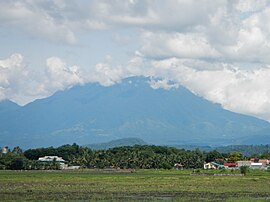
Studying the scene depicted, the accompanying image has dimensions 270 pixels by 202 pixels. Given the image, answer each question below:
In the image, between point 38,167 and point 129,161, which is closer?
point 38,167

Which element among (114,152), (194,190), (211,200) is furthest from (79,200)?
(114,152)

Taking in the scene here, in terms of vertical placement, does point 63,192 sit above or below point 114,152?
below

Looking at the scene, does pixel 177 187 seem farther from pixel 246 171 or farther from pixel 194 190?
pixel 246 171

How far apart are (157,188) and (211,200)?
12.4 m

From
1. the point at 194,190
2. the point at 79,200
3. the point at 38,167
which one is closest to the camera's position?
the point at 79,200

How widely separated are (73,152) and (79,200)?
329ft

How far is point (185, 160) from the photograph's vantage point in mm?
121188

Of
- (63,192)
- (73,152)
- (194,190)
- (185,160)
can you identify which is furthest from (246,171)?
(73,152)

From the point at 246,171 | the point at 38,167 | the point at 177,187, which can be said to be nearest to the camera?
the point at 177,187

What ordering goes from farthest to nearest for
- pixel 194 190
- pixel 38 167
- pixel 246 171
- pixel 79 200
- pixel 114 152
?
pixel 114 152
pixel 38 167
pixel 246 171
pixel 194 190
pixel 79 200

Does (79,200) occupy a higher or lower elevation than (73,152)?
lower

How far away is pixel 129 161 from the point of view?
4715 inches

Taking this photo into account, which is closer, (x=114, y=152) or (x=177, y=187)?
(x=177, y=187)

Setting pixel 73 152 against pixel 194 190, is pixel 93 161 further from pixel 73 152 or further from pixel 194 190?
pixel 194 190
